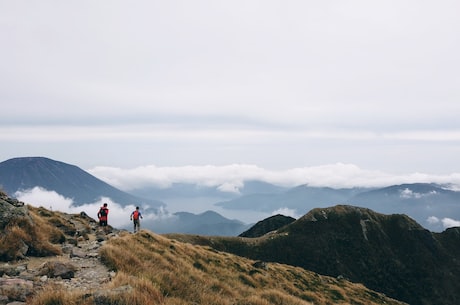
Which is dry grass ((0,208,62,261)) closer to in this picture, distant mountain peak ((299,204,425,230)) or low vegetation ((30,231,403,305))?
low vegetation ((30,231,403,305))

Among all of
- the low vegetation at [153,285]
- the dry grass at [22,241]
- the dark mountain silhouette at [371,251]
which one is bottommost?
the dark mountain silhouette at [371,251]

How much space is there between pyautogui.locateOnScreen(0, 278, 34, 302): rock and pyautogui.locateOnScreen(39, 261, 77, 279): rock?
163cm

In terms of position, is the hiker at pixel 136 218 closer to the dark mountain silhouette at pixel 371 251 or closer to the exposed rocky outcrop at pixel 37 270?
the exposed rocky outcrop at pixel 37 270

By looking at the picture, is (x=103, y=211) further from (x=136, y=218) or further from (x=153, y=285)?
(x=153, y=285)

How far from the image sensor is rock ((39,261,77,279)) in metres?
11.6

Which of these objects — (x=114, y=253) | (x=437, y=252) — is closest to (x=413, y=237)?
(x=437, y=252)

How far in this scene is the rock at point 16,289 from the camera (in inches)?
353

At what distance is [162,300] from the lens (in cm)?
958

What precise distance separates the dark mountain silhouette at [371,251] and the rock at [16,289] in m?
103

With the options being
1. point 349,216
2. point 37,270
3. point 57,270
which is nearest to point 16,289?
point 57,270

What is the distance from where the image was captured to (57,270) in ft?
38.4

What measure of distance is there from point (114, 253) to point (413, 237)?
17778cm

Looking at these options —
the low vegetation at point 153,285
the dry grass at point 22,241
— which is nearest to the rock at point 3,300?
the low vegetation at point 153,285

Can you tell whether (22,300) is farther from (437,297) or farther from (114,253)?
(437,297)
